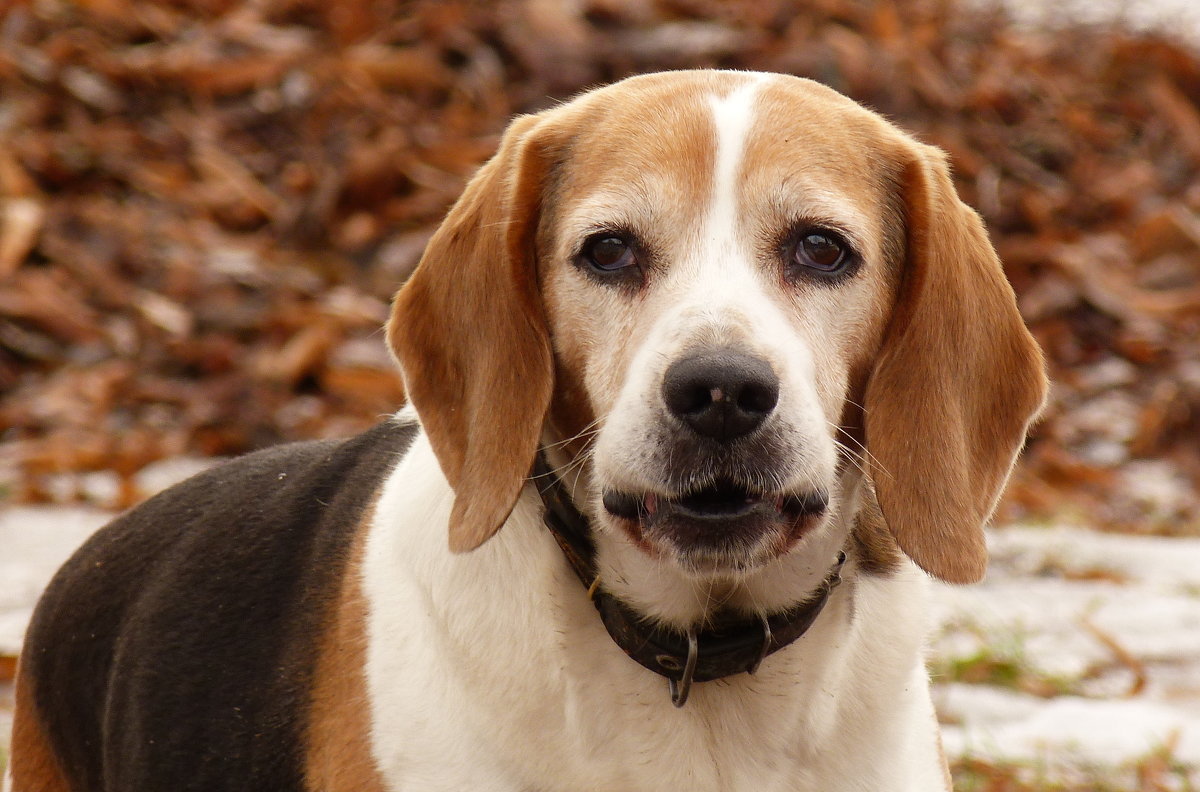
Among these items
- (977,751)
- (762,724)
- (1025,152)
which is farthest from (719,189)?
(1025,152)

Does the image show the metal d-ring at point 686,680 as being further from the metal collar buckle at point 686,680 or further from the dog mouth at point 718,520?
the dog mouth at point 718,520

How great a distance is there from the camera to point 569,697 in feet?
9.14

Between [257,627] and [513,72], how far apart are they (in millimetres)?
6126

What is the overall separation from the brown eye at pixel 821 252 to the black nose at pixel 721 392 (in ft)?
1.25

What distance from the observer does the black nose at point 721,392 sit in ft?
8.27

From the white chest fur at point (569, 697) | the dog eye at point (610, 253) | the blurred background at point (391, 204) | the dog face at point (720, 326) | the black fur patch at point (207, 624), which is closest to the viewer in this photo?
the dog face at point (720, 326)

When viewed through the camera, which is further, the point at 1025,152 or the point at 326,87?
the point at 1025,152

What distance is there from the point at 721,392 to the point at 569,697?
629 mm

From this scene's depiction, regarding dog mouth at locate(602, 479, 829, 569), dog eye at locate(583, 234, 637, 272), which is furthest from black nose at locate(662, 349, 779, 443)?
dog eye at locate(583, 234, 637, 272)

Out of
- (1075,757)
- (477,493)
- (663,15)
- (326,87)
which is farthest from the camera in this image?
(663,15)

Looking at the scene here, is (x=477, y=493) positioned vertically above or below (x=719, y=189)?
below

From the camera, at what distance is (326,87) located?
28.3ft

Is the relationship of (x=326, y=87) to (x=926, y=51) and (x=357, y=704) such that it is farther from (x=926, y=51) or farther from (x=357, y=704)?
(x=357, y=704)

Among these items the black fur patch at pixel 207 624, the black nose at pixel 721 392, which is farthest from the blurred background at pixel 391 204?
the black nose at pixel 721 392
